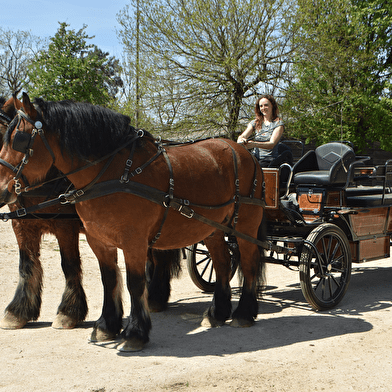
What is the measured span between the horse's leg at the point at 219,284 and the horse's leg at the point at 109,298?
0.95 m

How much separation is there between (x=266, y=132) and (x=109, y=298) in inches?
103

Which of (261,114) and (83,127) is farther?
(261,114)

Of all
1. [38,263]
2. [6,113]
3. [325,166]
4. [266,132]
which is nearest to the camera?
[6,113]

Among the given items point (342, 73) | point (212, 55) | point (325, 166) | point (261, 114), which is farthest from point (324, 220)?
point (342, 73)

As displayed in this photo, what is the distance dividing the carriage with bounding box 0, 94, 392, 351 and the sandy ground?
252 mm

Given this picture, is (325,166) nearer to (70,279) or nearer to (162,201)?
(162,201)

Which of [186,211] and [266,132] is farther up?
[266,132]

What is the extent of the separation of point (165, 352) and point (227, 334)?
2.41 ft

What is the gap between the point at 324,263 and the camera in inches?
196

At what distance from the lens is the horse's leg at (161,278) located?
4969mm

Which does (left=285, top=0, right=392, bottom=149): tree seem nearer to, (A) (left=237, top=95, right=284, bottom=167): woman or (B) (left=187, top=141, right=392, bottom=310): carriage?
(B) (left=187, top=141, right=392, bottom=310): carriage

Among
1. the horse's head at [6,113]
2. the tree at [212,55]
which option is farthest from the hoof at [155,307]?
the tree at [212,55]

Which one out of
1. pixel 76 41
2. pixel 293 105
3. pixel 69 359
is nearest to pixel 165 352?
pixel 69 359

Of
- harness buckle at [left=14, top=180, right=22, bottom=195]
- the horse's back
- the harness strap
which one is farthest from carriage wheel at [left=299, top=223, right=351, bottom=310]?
harness buckle at [left=14, top=180, right=22, bottom=195]
